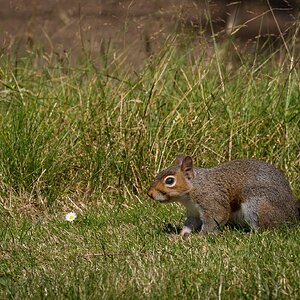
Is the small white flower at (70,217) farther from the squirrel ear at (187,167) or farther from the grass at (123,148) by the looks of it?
the squirrel ear at (187,167)

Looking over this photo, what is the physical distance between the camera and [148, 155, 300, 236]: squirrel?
627 centimetres

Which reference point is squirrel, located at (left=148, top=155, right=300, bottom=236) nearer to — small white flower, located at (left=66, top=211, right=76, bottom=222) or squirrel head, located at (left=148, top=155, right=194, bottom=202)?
squirrel head, located at (left=148, top=155, right=194, bottom=202)

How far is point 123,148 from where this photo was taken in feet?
25.4

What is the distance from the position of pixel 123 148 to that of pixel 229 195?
61.9 inches

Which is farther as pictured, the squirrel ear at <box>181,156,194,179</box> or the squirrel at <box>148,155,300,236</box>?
the squirrel ear at <box>181,156,194,179</box>

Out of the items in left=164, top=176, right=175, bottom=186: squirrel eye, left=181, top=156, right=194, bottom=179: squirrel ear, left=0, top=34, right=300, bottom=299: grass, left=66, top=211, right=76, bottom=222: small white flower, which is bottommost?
left=66, top=211, right=76, bottom=222: small white flower

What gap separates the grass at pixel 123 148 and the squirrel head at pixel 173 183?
0.26 meters

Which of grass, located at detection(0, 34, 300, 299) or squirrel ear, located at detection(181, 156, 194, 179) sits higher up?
squirrel ear, located at detection(181, 156, 194, 179)

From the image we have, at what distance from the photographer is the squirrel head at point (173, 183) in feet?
20.6

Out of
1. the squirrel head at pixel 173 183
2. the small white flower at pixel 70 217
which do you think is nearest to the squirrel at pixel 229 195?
the squirrel head at pixel 173 183

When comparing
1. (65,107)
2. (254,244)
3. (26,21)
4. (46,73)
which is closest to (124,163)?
(65,107)

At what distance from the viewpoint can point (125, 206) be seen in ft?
24.0

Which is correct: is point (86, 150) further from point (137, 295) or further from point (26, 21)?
point (26, 21)

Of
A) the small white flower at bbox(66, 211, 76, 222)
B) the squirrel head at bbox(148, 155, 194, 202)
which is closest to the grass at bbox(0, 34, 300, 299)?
the small white flower at bbox(66, 211, 76, 222)
